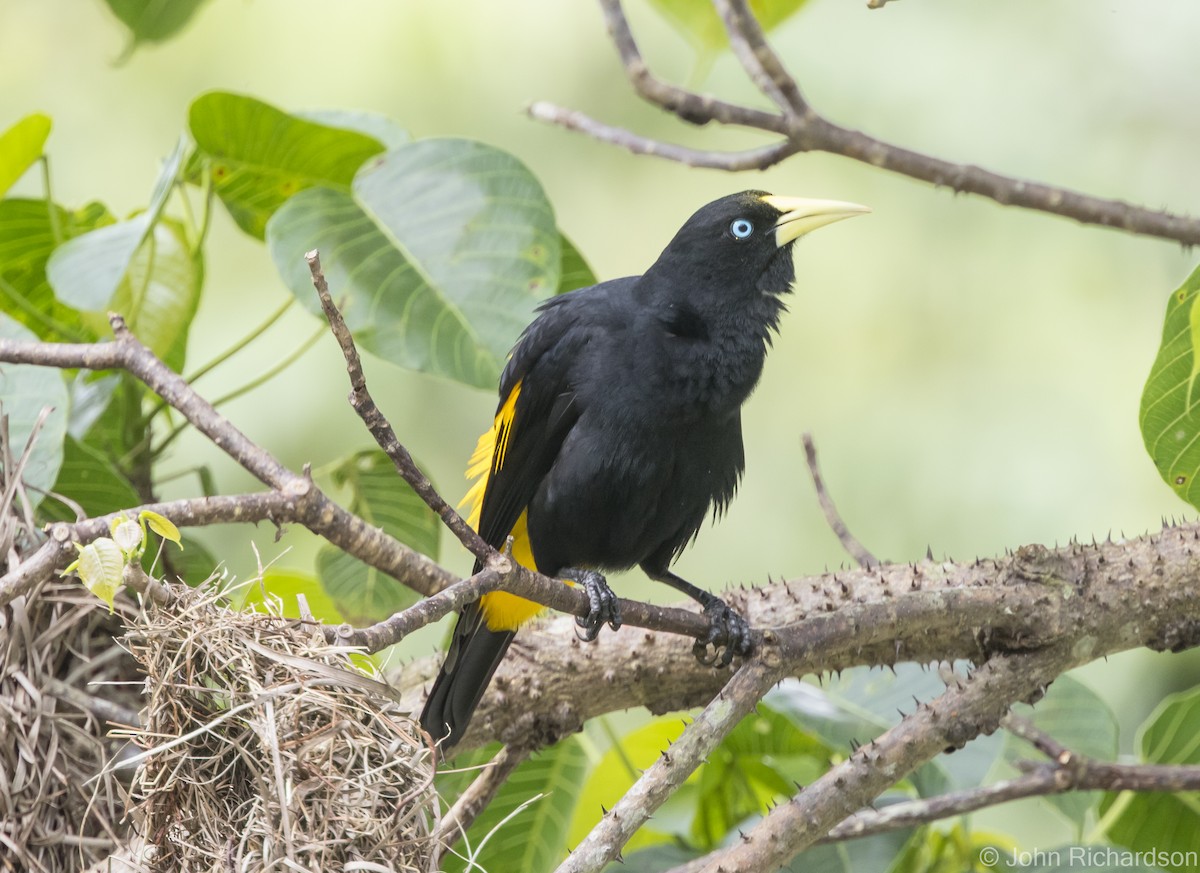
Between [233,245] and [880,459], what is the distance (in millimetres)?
3490

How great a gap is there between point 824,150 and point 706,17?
3.09 feet

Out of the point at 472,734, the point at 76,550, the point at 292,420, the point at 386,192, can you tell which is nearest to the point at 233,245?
the point at 292,420

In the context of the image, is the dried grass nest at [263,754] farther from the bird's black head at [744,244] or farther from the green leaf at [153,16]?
the green leaf at [153,16]

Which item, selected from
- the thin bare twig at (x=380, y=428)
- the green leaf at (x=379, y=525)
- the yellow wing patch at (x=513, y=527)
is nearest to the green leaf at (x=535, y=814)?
the yellow wing patch at (x=513, y=527)

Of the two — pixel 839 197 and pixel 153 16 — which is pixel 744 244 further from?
pixel 839 197

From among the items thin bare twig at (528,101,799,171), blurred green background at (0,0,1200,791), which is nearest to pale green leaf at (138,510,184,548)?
thin bare twig at (528,101,799,171)

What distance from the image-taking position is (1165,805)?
292cm

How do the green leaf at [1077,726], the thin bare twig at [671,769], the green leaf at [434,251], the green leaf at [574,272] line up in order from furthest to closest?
the green leaf at [574,272] → the green leaf at [1077,726] → the green leaf at [434,251] → the thin bare twig at [671,769]

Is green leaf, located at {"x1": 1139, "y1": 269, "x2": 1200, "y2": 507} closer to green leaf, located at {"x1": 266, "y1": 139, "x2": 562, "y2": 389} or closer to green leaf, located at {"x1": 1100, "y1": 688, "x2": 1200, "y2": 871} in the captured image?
green leaf, located at {"x1": 1100, "y1": 688, "x2": 1200, "y2": 871}

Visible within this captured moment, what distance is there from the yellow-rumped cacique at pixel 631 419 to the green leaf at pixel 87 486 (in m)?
0.86

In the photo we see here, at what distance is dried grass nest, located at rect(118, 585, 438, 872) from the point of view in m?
1.89

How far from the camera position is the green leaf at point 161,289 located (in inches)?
121

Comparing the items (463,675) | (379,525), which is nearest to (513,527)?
(463,675)

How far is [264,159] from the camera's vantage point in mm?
3283
